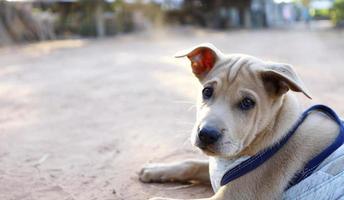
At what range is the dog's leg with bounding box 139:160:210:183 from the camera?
14.3 feet

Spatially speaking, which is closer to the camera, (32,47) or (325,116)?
(325,116)

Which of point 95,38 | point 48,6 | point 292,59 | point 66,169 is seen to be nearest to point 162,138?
point 66,169

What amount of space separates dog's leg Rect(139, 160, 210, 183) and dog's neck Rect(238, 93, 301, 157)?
95 cm

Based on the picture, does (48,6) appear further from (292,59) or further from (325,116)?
(325,116)

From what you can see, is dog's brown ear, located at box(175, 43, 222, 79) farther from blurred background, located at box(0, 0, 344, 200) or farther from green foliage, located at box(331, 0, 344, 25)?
green foliage, located at box(331, 0, 344, 25)

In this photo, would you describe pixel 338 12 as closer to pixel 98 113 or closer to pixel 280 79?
pixel 98 113

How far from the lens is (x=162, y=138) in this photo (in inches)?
227

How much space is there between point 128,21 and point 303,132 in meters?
27.0

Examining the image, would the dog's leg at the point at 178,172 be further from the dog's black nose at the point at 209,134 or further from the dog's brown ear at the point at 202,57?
the dog's black nose at the point at 209,134

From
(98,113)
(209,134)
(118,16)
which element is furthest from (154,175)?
(118,16)

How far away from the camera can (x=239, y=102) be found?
340 centimetres

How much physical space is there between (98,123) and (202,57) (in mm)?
3124

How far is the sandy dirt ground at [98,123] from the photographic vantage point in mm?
4320

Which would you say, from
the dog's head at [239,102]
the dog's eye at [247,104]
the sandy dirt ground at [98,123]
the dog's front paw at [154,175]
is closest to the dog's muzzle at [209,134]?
the dog's head at [239,102]
